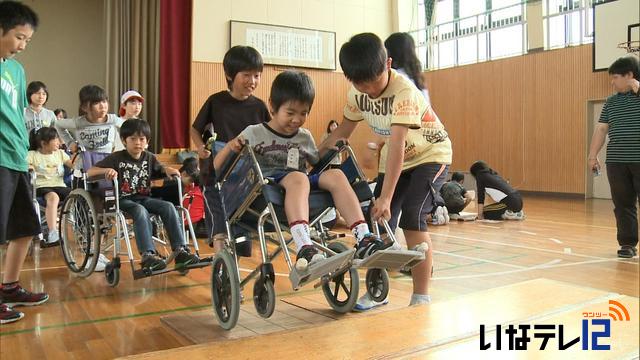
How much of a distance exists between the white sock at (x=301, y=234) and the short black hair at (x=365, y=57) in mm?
586

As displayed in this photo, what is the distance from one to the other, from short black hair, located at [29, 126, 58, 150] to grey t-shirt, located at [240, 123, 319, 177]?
111 inches

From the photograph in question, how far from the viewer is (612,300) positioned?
1.87m

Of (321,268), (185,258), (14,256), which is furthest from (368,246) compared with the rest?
(14,256)

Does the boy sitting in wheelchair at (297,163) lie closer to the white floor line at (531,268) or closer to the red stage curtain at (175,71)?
the white floor line at (531,268)

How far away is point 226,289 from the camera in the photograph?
214 centimetres

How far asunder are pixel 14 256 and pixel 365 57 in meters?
1.91

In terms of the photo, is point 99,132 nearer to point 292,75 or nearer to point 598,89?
point 292,75

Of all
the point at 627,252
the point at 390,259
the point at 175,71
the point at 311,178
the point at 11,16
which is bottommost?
the point at 627,252

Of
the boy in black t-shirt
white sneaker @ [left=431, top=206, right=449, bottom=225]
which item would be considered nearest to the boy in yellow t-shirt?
the boy in black t-shirt

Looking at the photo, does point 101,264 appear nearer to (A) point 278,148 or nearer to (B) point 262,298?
(B) point 262,298

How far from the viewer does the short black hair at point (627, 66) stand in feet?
11.4

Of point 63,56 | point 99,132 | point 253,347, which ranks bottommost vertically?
point 253,347

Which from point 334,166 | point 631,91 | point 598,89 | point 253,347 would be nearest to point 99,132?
point 334,166

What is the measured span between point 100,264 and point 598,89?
7393mm
